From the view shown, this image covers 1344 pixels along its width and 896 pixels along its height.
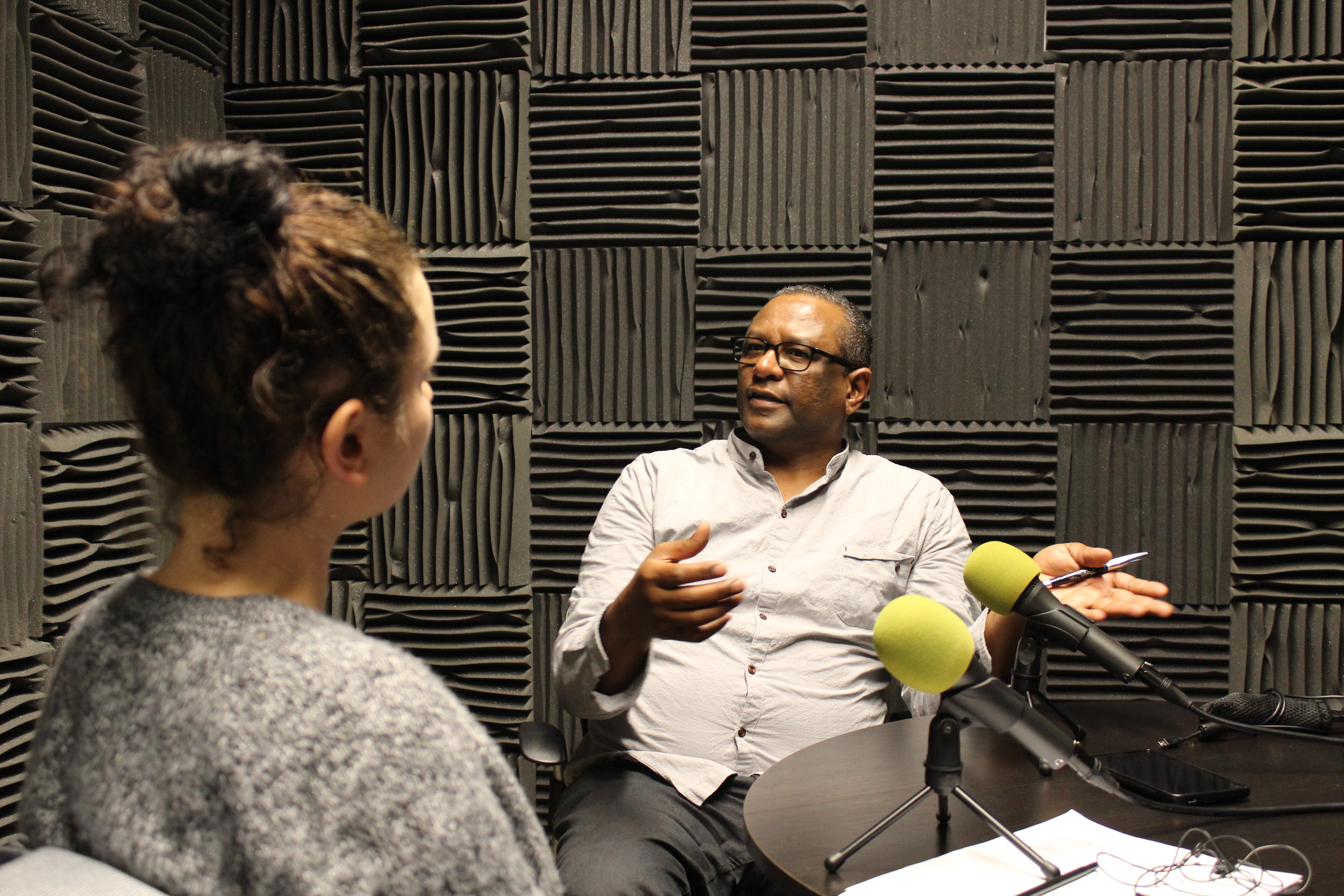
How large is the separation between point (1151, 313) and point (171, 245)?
2822 mm

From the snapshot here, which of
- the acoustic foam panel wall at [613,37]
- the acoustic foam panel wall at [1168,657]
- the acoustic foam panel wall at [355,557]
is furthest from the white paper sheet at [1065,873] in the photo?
the acoustic foam panel wall at [613,37]

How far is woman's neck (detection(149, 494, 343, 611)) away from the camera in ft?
2.59

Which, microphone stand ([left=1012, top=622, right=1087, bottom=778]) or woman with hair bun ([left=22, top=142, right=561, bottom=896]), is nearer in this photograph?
woman with hair bun ([left=22, top=142, right=561, bottom=896])

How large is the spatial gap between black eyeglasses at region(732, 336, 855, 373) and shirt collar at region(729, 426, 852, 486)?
226mm

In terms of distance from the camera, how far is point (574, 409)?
9.96 ft

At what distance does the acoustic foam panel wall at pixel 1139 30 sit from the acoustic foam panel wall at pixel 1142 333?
0.58 metres

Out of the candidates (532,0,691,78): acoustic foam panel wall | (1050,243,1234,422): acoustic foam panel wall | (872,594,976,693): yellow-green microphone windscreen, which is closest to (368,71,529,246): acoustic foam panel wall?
(532,0,691,78): acoustic foam panel wall

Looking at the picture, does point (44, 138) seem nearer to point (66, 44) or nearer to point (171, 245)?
point (66, 44)

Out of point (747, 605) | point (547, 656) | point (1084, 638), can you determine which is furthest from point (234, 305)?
point (547, 656)

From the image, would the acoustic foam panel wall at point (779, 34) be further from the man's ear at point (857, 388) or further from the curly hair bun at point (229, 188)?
the curly hair bun at point (229, 188)

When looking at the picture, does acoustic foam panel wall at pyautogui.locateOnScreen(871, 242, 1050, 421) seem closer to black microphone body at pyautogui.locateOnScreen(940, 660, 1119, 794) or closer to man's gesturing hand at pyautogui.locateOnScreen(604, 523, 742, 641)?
man's gesturing hand at pyautogui.locateOnScreen(604, 523, 742, 641)

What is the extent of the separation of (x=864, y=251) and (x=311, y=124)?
189cm

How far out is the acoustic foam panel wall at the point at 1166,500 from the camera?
111 inches

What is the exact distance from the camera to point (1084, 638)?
1.43m
